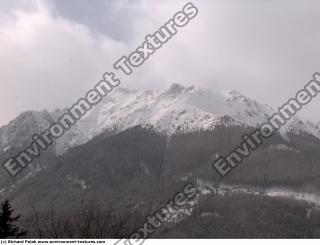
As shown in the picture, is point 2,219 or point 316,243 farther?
point 2,219

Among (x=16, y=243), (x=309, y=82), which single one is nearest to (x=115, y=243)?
(x=16, y=243)

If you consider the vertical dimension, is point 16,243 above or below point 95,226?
above

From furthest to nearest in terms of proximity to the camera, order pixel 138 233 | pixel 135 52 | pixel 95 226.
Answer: pixel 135 52
pixel 95 226
pixel 138 233

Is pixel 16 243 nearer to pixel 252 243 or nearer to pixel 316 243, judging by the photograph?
pixel 252 243

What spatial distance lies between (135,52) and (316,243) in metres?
92.7

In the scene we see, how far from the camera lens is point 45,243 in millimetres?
19375

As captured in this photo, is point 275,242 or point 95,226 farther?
point 95,226

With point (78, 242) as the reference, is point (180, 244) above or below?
below

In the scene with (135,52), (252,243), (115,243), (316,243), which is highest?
(135,52)

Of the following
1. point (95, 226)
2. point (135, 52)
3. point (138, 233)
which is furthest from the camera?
point (135, 52)

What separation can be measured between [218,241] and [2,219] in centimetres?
1663

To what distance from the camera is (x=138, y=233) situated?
947 inches

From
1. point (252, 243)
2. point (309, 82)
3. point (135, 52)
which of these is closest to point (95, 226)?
point (252, 243)

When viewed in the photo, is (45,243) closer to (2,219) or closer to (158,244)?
(158,244)
